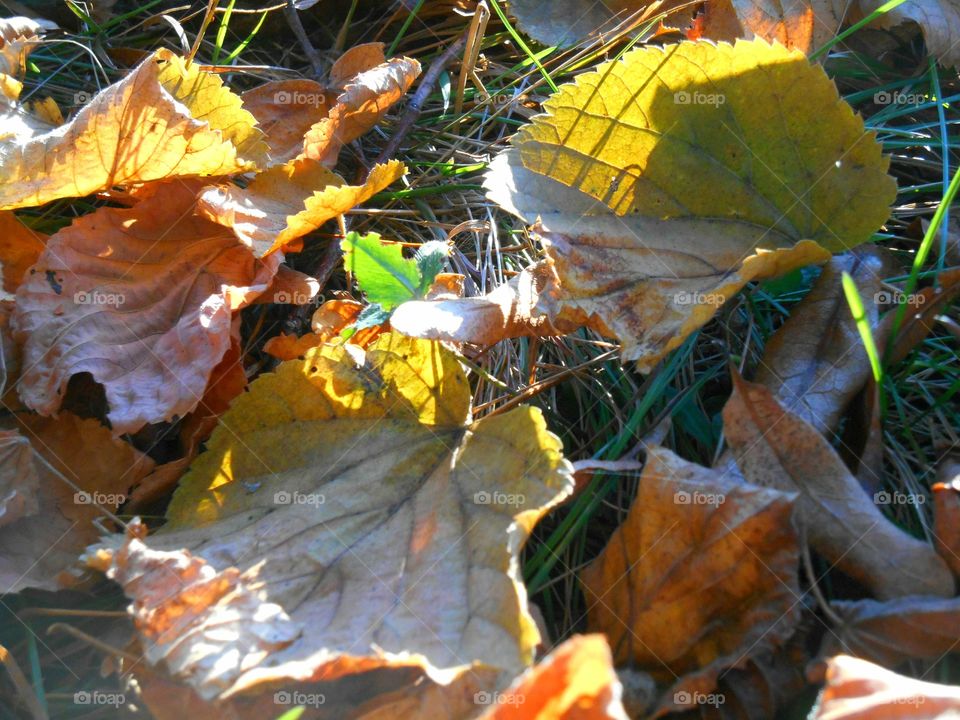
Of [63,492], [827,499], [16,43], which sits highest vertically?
[16,43]

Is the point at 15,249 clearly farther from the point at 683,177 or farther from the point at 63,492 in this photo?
the point at 683,177

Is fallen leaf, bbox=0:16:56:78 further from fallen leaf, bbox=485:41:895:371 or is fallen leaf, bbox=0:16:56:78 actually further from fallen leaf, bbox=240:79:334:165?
fallen leaf, bbox=485:41:895:371

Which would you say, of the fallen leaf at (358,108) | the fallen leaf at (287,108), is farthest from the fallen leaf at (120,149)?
the fallen leaf at (287,108)

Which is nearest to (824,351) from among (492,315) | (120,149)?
(492,315)

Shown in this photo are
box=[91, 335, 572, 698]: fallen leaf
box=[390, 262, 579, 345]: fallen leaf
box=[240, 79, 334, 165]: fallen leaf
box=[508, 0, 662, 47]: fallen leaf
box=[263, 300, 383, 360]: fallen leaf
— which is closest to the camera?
box=[91, 335, 572, 698]: fallen leaf

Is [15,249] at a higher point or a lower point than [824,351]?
lower

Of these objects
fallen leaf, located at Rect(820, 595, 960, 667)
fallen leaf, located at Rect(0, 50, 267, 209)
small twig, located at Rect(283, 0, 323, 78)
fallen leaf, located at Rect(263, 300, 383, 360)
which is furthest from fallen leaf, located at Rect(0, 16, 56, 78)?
fallen leaf, located at Rect(820, 595, 960, 667)
